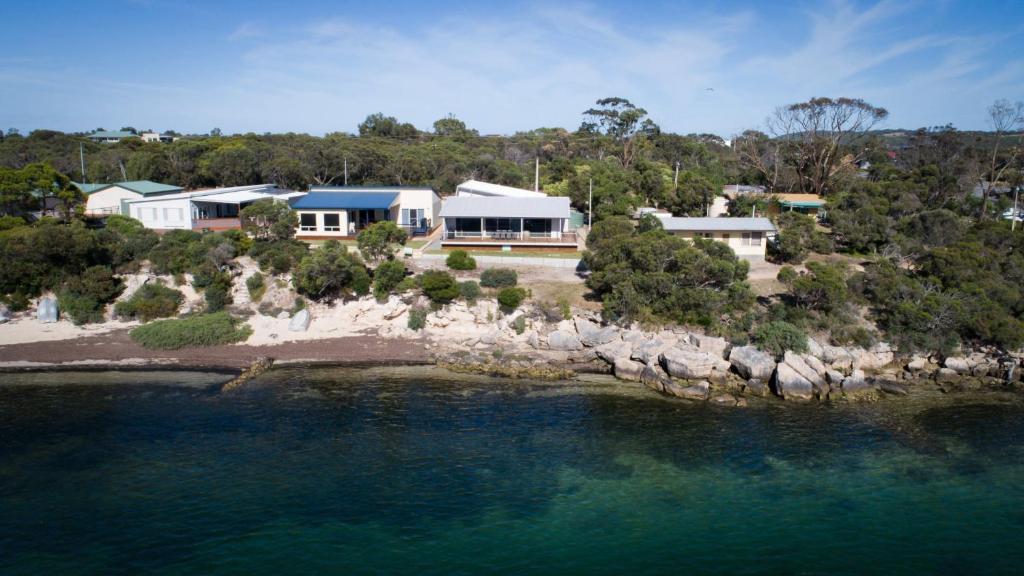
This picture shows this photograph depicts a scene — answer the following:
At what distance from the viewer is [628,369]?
99.9 feet

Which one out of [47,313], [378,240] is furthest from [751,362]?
[47,313]

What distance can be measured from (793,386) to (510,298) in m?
14.6

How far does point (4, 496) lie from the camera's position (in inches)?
786

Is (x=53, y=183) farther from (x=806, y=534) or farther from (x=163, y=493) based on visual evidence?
(x=806, y=534)

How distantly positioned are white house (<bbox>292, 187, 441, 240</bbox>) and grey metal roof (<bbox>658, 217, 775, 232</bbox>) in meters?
18.8

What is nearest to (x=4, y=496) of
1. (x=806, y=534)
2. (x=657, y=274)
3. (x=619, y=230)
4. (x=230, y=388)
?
(x=230, y=388)

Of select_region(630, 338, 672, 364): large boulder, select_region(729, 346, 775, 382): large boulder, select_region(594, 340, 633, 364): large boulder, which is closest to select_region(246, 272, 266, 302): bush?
select_region(594, 340, 633, 364): large boulder

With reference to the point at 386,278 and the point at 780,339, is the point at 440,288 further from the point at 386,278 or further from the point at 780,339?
the point at 780,339

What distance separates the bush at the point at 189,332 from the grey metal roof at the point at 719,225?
27.7 m

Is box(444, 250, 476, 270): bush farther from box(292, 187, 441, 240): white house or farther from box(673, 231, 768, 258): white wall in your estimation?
box(673, 231, 768, 258): white wall

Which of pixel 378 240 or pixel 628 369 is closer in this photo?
pixel 628 369

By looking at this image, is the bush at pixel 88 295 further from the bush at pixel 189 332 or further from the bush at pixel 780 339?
the bush at pixel 780 339

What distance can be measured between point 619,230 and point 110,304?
30.3 m

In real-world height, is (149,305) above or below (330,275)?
below
